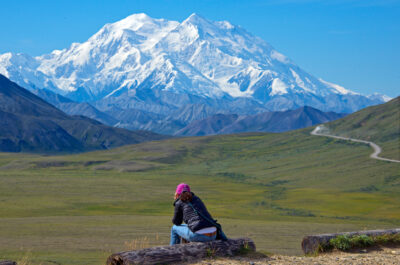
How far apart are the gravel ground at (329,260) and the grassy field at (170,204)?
180 inches

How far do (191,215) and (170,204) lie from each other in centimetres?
8608

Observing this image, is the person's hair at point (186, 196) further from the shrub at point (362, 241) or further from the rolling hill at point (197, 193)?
the shrub at point (362, 241)

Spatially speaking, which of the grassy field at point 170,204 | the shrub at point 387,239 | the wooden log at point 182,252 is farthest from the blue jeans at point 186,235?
the shrub at point 387,239

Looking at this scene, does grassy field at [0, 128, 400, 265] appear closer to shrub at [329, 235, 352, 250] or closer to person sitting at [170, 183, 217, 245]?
person sitting at [170, 183, 217, 245]

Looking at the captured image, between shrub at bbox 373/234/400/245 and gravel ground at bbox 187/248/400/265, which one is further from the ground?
shrub at bbox 373/234/400/245

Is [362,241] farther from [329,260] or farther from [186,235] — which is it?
[186,235]

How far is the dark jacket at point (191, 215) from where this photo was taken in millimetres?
18164

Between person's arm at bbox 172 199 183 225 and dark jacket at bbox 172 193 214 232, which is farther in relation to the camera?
person's arm at bbox 172 199 183 225

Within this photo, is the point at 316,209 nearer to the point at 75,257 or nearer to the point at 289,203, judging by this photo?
the point at 289,203

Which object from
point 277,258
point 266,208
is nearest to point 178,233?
point 277,258

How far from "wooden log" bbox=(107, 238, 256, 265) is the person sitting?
0.45 metres

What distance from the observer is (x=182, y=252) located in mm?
17078

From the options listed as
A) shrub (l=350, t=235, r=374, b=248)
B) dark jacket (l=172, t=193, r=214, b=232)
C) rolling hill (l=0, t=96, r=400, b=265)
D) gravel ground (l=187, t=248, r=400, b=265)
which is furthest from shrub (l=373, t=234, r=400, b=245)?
rolling hill (l=0, t=96, r=400, b=265)

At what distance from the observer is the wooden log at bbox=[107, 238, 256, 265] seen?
16.3 meters
